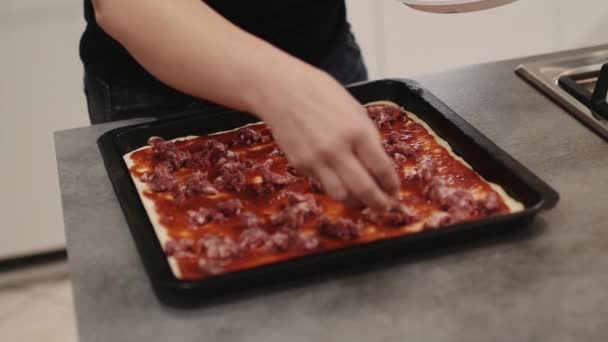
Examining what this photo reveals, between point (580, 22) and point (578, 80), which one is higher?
point (578, 80)

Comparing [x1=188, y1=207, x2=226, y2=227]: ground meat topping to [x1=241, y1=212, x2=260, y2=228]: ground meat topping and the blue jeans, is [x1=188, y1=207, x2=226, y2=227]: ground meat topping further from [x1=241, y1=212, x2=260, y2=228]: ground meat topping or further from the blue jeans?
the blue jeans

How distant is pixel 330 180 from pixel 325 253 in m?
0.08

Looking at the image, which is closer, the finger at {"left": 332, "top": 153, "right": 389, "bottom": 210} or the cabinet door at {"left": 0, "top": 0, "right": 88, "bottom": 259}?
the finger at {"left": 332, "top": 153, "right": 389, "bottom": 210}

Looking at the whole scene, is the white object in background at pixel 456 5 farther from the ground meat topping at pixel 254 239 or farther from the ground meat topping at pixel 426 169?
the ground meat topping at pixel 254 239

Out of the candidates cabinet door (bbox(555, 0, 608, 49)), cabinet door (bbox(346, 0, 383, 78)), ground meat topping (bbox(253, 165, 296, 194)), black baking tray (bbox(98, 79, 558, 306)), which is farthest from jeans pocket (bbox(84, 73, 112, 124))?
cabinet door (bbox(555, 0, 608, 49))

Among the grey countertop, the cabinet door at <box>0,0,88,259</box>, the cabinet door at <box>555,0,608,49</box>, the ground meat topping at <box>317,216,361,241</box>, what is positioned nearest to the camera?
the grey countertop

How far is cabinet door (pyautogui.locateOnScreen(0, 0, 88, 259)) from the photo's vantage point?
1738mm

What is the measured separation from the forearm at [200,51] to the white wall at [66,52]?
1.00 metres

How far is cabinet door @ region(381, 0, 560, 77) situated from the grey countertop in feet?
3.89

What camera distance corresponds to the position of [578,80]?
45.4 inches

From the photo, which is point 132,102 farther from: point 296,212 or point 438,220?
point 438,220

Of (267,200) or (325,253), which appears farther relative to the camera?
(267,200)

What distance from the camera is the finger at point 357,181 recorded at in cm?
67

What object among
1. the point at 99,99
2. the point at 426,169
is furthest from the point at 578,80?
the point at 99,99
